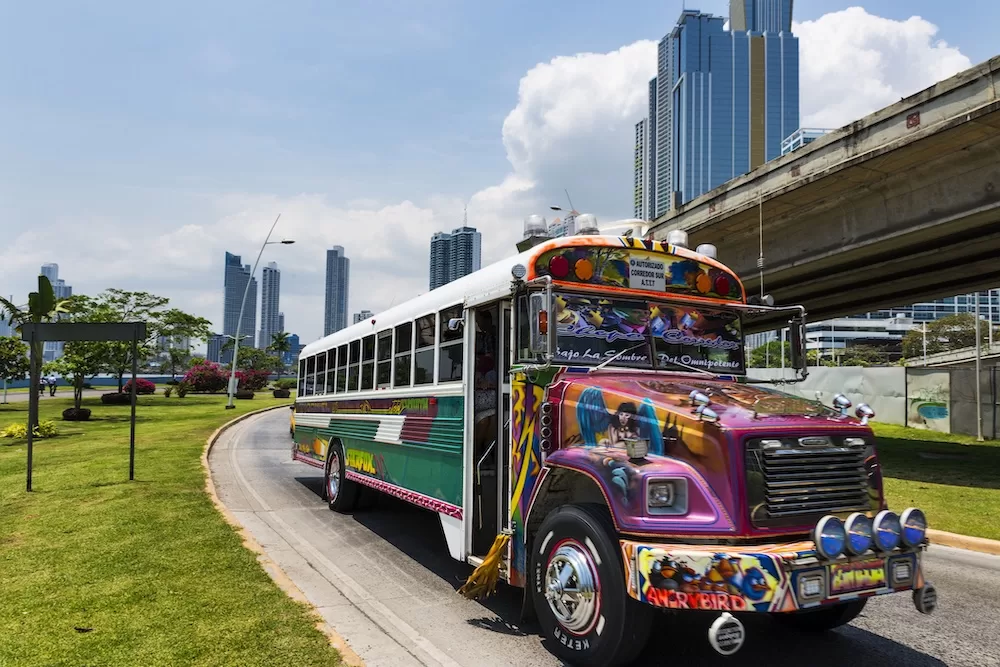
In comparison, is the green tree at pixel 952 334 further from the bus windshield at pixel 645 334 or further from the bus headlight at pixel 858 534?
the bus headlight at pixel 858 534

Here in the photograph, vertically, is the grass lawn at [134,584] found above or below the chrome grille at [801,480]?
below

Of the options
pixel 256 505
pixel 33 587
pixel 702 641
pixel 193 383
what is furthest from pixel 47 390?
pixel 702 641

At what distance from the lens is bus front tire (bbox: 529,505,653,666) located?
3.87 meters

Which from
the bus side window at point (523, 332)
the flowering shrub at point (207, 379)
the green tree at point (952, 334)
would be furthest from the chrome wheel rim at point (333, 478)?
the green tree at point (952, 334)

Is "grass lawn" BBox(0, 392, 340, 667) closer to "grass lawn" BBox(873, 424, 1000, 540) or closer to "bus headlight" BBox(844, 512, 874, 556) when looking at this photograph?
"bus headlight" BBox(844, 512, 874, 556)

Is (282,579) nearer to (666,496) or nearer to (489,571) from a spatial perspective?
(489,571)

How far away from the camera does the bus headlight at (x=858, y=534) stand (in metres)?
3.70

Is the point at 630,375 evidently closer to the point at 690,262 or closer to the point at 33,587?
the point at 690,262

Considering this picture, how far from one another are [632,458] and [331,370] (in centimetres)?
782

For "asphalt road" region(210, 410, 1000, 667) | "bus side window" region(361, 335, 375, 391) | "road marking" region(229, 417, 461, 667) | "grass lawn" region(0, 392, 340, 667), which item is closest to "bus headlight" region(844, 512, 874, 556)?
"asphalt road" region(210, 410, 1000, 667)

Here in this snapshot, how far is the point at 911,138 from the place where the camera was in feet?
39.5

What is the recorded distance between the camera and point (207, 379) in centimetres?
5362

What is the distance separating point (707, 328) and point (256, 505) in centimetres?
764

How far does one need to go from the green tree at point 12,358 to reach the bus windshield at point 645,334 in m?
44.4
